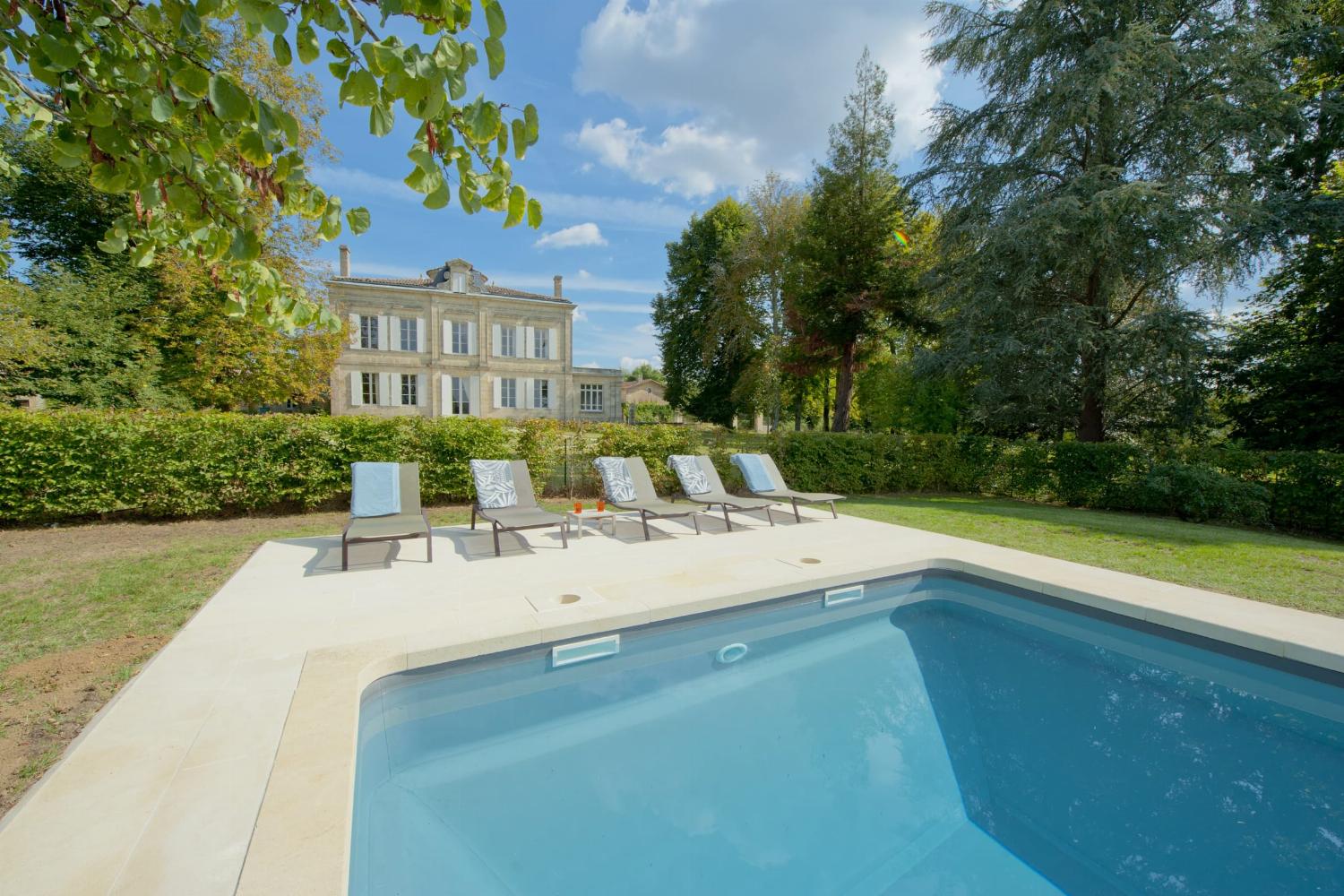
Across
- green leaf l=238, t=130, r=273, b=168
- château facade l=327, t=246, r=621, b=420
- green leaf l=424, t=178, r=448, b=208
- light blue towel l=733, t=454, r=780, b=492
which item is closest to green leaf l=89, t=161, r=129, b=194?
green leaf l=238, t=130, r=273, b=168

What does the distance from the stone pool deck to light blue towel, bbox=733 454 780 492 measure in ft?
5.13

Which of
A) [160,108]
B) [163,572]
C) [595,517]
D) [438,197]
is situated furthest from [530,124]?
[595,517]

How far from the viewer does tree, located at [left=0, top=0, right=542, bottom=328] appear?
1.48 meters

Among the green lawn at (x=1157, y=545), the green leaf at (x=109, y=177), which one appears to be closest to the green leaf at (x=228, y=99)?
the green leaf at (x=109, y=177)

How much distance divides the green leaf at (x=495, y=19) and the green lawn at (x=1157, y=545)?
293 inches

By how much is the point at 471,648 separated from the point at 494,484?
404cm

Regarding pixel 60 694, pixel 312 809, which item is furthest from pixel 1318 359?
pixel 60 694

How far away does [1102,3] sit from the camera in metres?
12.3

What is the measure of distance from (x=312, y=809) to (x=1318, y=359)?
18554mm

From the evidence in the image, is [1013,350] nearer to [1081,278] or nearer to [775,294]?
[1081,278]

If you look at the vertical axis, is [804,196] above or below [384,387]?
above

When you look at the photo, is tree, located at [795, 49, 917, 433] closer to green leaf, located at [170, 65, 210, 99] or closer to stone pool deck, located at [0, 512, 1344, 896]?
stone pool deck, located at [0, 512, 1344, 896]

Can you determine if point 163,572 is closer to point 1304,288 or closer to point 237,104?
point 237,104

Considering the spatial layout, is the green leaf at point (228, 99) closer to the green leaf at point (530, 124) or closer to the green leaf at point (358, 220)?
the green leaf at point (358, 220)
